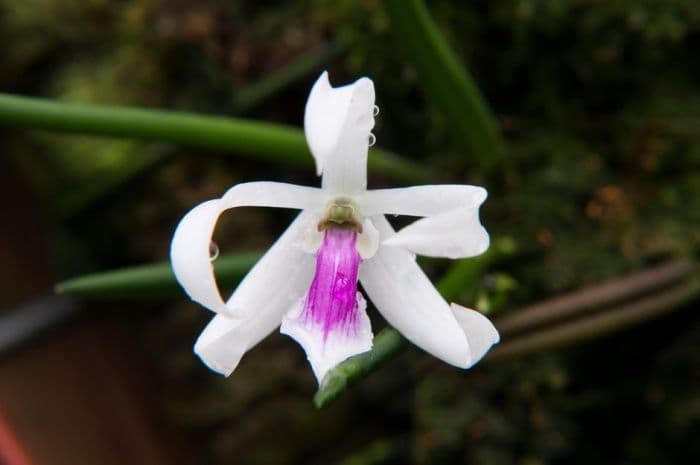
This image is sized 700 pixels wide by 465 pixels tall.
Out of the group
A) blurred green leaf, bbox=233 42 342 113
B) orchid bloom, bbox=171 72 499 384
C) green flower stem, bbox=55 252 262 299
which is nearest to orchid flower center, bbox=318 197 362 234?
orchid bloom, bbox=171 72 499 384

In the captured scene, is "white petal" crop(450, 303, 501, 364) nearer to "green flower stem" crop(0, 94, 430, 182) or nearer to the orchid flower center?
the orchid flower center

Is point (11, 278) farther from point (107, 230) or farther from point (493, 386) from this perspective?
point (493, 386)

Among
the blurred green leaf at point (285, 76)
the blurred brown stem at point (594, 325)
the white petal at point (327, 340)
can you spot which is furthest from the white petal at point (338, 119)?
the blurred green leaf at point (285, 76)

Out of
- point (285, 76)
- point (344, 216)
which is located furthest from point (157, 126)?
point (285, 76)

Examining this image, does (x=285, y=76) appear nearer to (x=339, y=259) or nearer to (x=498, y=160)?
(x=498, y=160)

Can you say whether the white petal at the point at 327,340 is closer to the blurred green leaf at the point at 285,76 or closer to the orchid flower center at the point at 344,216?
the orchid flower center at the point at 344,216
